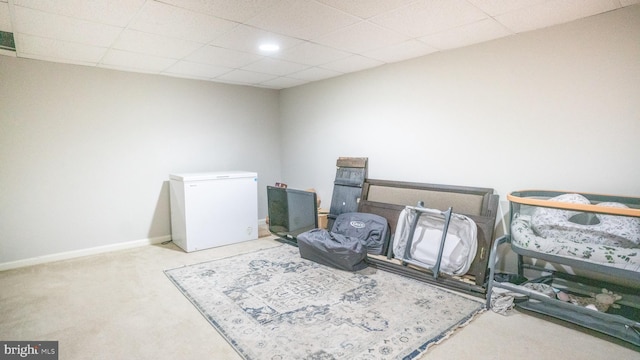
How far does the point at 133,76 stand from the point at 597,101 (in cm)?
479

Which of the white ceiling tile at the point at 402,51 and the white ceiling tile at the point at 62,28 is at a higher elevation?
the white ceiling tile at the point at 402,51

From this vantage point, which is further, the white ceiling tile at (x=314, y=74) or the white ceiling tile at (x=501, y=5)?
the white ceiling tile at (x=314, y=74)

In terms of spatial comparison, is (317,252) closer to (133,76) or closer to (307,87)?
(307,87)

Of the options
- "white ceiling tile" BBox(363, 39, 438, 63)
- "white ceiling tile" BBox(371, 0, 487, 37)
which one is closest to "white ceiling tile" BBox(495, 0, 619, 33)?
"white ceiling tile" BBox(371, 0, 487, 37)

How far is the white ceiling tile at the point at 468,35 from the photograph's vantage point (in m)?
2.56

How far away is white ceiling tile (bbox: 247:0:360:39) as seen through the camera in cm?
218

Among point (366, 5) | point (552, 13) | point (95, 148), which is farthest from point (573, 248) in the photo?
point (95, 148)

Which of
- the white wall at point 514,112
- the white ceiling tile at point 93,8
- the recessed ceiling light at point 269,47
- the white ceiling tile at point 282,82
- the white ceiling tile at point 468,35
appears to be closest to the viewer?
the white ceiling tile at point 93,8

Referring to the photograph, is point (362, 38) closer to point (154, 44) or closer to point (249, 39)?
point (249, 39)

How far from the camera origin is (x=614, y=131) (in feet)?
7.75

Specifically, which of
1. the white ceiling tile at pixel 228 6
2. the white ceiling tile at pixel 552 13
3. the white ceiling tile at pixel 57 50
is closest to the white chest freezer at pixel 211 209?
the white ceiling tile at pixel 57 50

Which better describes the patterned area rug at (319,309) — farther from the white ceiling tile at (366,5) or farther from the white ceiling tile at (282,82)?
the white ceiling tile at (282,82)

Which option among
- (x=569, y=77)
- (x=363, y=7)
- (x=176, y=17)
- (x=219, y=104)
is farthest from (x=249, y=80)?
(x=569, y=77)

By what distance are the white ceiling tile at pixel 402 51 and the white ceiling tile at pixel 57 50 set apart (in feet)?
8.88
